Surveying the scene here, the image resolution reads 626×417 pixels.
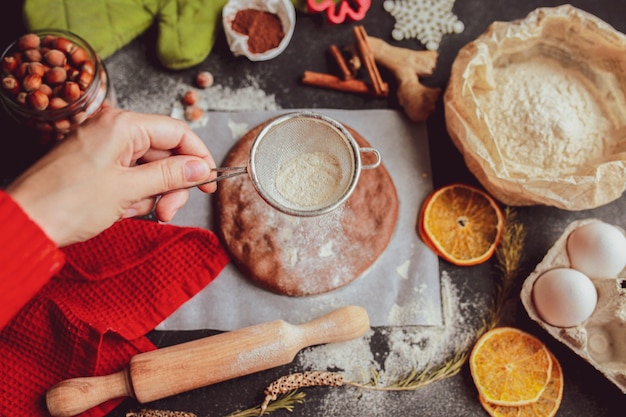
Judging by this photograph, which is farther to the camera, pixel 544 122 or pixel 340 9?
pixel 340 9

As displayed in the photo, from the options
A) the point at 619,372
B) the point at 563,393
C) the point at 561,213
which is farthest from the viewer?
the point at 561,213

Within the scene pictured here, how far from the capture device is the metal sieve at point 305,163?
129cm

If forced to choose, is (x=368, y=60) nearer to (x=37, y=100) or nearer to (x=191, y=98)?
(x=191, y=98)

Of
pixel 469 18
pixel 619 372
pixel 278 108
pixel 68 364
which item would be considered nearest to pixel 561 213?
pixel 619 372

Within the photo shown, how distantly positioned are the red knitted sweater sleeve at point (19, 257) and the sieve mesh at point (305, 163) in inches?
17.3

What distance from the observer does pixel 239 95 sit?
66.1 inches

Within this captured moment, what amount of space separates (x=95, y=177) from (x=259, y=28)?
78cm

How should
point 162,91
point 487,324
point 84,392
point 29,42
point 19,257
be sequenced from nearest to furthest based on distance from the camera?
point 19,257, point 84,392, point 29,42, point 487,324, point 162,91

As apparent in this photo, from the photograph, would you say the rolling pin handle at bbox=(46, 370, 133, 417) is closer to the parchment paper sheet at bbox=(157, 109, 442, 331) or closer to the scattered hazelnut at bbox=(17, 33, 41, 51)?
the parchment paper sheet at bbox=(157, 109, 442, 331)

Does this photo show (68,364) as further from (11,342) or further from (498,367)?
(498,367)

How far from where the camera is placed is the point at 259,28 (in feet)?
5.41

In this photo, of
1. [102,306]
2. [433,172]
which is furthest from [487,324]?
[102,306]

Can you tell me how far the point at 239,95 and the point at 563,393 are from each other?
1180mm

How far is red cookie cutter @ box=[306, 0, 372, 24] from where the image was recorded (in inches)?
65.7
